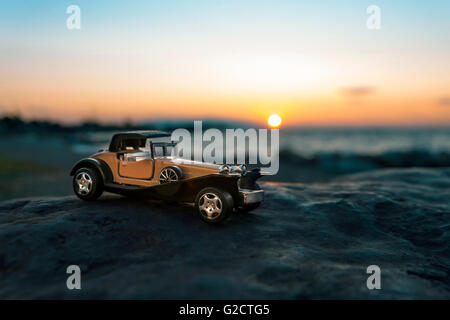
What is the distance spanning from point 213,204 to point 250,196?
74cm

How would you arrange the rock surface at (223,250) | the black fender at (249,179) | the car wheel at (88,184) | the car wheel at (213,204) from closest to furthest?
the rock surface at (223,250) < the car wheel at (213,204) < the black fender at (249,179) < the car wheel at (88,184)

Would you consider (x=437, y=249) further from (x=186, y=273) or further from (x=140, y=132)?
(x=140, y=132)

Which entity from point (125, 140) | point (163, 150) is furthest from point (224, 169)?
point (125, 140)

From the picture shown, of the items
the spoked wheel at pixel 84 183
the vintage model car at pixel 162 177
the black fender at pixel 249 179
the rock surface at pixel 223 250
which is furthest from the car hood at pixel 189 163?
the spoked wheel at pixel 84 183

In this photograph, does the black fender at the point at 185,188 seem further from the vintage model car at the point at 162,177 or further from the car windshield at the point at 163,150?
the car windshield at the point at 163,150

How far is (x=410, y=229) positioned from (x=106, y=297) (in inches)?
235

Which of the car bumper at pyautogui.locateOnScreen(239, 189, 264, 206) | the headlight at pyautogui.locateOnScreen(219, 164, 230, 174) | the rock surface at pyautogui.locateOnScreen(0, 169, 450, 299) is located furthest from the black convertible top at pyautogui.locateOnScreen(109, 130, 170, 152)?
the car bumper at pyautogui.locateOnScreen(239, 189, 264, 206)

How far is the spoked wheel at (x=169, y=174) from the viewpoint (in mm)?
6420

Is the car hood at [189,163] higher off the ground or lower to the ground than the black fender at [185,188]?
higher

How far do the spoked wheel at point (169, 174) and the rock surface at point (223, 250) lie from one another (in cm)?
56

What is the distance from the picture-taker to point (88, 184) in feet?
23.1

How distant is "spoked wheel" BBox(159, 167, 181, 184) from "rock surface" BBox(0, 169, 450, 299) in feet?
1.84

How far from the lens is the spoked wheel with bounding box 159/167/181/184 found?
21.1 feet
